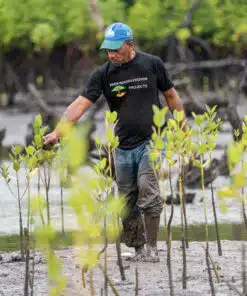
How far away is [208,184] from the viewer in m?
15.3

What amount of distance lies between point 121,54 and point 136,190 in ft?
3.28

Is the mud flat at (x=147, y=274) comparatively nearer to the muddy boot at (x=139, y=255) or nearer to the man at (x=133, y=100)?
the muddy boot at (x=139, y=255)

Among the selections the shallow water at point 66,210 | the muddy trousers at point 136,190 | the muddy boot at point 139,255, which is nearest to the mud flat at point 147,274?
the muddy boot at point 139,255

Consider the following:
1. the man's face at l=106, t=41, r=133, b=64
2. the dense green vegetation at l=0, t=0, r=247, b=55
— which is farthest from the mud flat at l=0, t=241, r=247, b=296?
the dense green vegetation at l=0, t=0, r=247, b=55

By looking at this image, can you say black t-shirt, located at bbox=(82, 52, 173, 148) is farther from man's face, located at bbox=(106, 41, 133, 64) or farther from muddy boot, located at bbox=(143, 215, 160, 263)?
muddy boot, located at bbox=(143, 215, 160, 263)

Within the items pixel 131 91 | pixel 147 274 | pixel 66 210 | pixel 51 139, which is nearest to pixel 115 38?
pixel 131 91

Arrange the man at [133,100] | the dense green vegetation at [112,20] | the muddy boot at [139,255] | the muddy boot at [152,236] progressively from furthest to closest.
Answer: the dense green vegetation at [112,20], the muddy boot at [139,255], the muddy boot at [152,236], the man at [133,100]

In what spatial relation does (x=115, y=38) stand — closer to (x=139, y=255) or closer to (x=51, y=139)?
(x=51, y=139)

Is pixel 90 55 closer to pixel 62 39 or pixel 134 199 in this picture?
pixel 62 39

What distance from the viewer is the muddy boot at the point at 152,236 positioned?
8805 millimetres

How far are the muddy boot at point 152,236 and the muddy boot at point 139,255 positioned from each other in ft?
0.19

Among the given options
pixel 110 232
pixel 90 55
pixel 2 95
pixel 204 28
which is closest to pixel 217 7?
pixel 204 28

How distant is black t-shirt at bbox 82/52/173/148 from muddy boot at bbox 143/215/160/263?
0.54 m

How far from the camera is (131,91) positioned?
8664 millimetres
